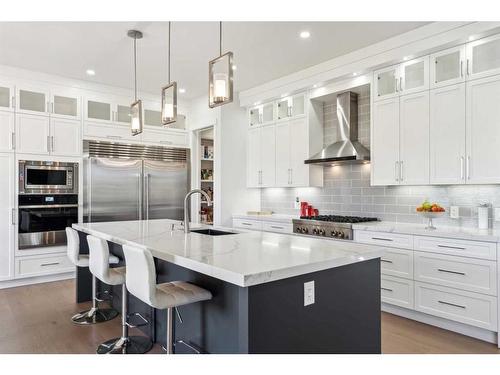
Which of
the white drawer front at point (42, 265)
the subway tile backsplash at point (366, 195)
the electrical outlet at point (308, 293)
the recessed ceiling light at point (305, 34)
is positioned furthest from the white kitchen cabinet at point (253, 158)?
the electrical outlet at point (308, 293)

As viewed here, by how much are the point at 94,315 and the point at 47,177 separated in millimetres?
2356

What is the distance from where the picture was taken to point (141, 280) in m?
2.12

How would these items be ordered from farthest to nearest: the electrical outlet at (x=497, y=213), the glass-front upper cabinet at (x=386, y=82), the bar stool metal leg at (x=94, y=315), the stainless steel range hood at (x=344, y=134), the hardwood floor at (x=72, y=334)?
1. the stainless steel range hood at (x=344, y=134)
2. the glass-front upper cabinet at (x=386, y=82)
3. the bar stool metal leg at (x=94, y=315)
4. the electrical outlet at (x=497, y=213)
5. the hardwood floor at (x=72, y=334)

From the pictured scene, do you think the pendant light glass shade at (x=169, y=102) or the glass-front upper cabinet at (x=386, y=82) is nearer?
the pendant light glass shade at (x=169, y=102)

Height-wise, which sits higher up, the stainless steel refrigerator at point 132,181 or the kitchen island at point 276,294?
the stainless steel refrigerator at point 132,181

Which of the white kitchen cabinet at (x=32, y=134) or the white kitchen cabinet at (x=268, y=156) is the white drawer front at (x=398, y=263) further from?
the white kitchen cabinet at (x=32, y=134)

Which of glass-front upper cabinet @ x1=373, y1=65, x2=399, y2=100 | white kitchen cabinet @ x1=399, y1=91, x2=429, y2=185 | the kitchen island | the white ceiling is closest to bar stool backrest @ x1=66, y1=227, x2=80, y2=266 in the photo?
the kitchen island

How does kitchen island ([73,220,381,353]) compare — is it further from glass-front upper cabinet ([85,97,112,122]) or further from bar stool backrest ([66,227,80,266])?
glass-front upper cabinet ([85,97,112,122])

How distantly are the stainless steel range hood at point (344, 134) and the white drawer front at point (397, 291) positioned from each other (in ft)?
4.83

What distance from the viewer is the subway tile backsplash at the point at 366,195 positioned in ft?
11.9

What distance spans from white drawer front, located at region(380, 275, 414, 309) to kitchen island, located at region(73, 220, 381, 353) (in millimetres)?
1407

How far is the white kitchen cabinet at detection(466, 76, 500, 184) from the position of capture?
3.15m
